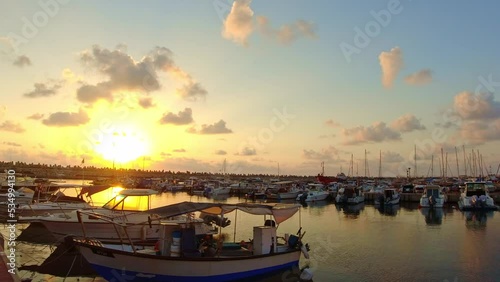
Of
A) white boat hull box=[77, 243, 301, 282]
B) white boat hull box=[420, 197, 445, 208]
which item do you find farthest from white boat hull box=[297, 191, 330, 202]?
white boat hull box=[77, 243, 301, 282]

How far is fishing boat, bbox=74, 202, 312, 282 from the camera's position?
17.8 m

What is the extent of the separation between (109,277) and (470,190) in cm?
5680

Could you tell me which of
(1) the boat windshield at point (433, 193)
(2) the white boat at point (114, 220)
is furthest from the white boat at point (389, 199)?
(2) the white boat at point (114, 220)

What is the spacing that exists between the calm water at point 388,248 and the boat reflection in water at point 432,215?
0.38ft

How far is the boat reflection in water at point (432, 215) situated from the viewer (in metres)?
47.6

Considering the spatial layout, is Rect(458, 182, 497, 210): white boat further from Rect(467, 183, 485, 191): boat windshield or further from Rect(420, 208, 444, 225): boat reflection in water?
Rect(420, 208, 444, 225): boat reflection in water

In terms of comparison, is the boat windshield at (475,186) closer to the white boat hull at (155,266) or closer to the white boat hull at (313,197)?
the white boat hull at (313,197)

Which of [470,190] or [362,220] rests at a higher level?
[470,190]

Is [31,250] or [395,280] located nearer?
[395,280]

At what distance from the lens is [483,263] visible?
26.8 metres

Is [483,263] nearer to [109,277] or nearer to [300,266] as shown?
[300,266]

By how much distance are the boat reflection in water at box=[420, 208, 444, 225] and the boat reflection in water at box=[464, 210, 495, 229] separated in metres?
3.04

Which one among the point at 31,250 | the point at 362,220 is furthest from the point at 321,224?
the point at 31,250

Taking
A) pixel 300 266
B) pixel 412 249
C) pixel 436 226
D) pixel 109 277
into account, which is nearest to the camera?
pixel 109 277
